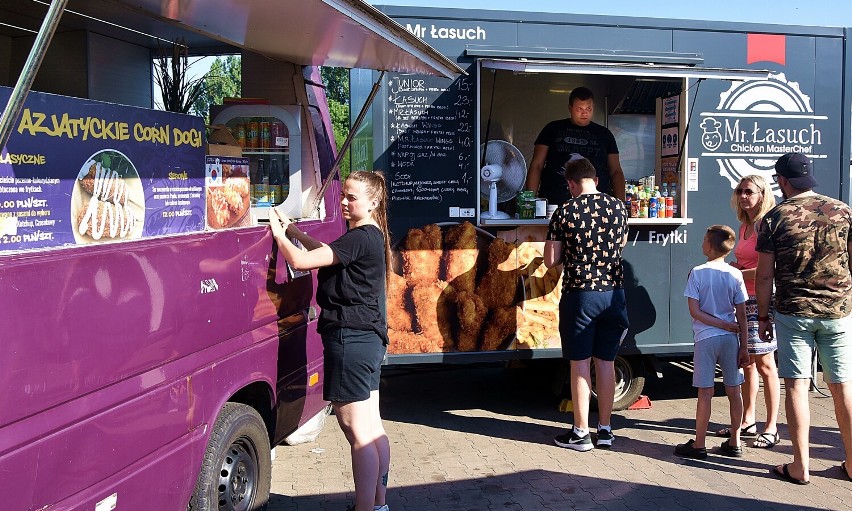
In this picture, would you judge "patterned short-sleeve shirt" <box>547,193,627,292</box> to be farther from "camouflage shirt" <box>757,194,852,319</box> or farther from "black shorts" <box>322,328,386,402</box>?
"black shorts" <box>322,328,386,402</box>

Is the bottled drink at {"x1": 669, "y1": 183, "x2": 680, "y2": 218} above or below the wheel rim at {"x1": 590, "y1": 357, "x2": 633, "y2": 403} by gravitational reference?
above

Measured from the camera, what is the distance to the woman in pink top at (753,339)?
5.91 meters

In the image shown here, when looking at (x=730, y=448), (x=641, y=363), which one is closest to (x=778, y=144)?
(x=641, y=363)

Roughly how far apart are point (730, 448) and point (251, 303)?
140 inches

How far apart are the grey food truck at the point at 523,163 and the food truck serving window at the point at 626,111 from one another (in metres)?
0.03

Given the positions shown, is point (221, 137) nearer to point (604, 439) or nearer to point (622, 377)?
point (604, 439)

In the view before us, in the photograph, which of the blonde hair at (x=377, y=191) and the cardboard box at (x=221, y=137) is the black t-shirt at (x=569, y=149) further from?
the cardboard box at (x=221, y=137)

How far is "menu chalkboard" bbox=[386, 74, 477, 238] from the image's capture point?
21.1 feet

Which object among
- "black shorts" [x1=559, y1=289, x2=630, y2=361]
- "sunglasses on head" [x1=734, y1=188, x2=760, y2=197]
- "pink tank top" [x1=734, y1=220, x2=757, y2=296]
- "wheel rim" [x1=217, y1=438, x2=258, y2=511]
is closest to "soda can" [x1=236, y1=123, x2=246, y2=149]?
"wheel rim" [x1=217, y1=438, x2=258, y2=511]

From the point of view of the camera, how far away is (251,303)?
13.0 ft

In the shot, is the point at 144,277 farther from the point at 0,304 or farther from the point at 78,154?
the point at 0,304

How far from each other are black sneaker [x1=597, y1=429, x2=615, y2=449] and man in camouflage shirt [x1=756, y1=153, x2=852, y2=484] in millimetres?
1175

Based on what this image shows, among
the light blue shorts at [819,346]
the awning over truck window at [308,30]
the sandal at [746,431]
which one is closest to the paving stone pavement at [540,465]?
the sandal at [746,431]

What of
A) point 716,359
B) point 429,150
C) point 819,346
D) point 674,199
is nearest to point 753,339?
point 716,359
